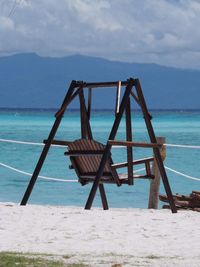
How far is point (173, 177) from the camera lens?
24.9m

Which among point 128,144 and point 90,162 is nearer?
point 128,144

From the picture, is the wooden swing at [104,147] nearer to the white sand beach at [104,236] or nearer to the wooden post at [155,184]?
the white sand beach at [104,236]

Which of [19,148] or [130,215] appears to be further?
[19,148]

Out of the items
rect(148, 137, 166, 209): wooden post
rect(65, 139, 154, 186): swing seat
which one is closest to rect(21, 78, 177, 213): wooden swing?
rect(65, 139, 154, 186): swing seat

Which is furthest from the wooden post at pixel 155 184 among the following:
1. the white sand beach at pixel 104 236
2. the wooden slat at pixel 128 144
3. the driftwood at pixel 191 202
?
the white sand beach at pixel 104 236

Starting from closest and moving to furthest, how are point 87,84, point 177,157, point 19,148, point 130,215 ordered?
point 130,215, point 87,84, point 177,157, point 19,148

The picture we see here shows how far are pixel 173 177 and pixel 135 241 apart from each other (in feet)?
56.5

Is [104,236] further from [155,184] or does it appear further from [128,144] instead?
[155,184]

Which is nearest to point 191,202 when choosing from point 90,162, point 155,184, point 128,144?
point 155,184

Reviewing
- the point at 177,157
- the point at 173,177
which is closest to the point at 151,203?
the point at 173,177

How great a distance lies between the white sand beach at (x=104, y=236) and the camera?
6945mm

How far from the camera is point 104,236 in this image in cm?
794

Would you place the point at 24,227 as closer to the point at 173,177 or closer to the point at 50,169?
the point at 173,177

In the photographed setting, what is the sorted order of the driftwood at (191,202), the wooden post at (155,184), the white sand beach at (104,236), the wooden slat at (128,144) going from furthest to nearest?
1. the driftwood at (191,202)
2. the wooden post at (155,184)
3. the wooden slat at (128,144)
4. the white sand beach at (104,236)
